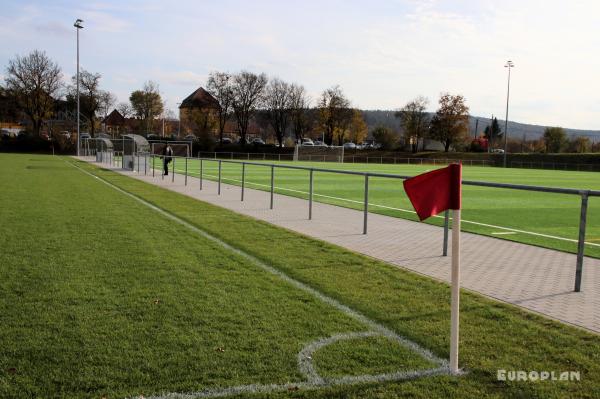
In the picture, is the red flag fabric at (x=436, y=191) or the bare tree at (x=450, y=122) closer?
the red flag fabric at (x=436, y=191)

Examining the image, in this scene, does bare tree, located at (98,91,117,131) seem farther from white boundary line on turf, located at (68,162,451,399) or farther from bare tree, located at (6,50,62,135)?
white boundary line on turf, located at (68,162,451,399)

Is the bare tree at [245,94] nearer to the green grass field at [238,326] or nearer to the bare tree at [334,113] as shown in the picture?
the bare tree at [334,113]

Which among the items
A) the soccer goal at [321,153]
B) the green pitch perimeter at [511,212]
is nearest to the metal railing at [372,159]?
the soccer goal at [321,153]

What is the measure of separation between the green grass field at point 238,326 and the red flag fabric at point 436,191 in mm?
1096

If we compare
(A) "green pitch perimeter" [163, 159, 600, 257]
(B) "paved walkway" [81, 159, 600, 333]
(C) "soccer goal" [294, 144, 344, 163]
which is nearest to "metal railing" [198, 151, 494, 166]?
(C) "soccer goal" [294, 144, 344, 163]

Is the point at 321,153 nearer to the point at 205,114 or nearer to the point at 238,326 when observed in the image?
the point at 205,114

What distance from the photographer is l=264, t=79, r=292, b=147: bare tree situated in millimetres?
87250

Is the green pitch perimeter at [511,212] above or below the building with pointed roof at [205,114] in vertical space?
below

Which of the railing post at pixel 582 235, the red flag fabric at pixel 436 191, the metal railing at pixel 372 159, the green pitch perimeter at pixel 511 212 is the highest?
the red flag fabric at pixel 436 191

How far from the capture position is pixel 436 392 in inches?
132

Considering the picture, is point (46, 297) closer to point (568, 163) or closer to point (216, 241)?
point (216, 241)

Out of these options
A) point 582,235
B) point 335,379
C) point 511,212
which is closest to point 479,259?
point 582,235

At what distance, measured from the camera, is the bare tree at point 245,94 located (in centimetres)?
8222

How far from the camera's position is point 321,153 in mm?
66188
